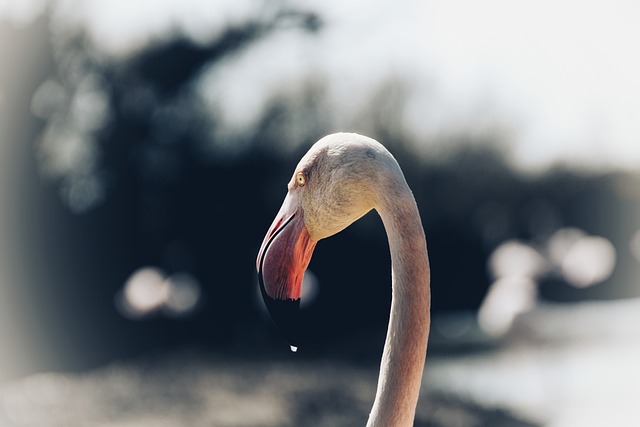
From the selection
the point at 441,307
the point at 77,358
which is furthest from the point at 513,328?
the point at 77,358

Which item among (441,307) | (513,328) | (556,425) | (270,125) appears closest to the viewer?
(556,425)

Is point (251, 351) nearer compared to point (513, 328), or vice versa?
point (513, 328)

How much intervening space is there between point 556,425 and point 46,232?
5342 millimetres

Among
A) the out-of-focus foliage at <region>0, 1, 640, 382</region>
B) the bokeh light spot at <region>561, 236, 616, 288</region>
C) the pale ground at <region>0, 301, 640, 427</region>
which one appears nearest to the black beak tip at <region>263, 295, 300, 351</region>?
the pale ground at <region>0, 301, 640, 427</region>

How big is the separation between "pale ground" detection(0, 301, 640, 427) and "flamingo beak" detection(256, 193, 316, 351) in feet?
15.6

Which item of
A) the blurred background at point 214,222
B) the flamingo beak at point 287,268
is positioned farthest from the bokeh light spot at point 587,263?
the flamingo beak at point 287,268

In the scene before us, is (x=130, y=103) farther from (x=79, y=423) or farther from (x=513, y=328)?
(x=513, y=328)

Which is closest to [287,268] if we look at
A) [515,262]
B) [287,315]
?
[287,315]

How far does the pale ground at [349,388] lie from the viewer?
6.06 metres

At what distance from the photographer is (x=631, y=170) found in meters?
8.52

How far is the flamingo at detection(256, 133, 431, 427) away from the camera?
3.96ft

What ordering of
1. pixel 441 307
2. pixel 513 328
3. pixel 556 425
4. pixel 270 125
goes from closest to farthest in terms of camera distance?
pixel 556 425, pixel 513 328, pixel 270 125, pixel 441 307

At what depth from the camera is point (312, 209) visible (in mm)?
1322

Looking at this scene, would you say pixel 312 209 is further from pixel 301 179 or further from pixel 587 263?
pixel 587 263
